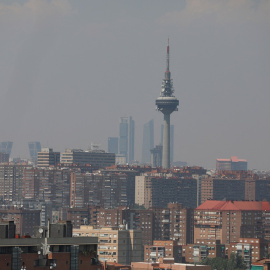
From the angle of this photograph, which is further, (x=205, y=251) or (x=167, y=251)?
(x=167, y=251)

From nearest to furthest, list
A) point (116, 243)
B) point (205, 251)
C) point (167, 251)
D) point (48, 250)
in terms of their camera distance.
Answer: point (48, 250), point (116, 243), point (205, 251), point (167, 251)

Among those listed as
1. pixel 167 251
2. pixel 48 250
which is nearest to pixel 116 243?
pixel 167 251

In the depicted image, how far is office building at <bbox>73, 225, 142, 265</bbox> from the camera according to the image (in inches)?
4793

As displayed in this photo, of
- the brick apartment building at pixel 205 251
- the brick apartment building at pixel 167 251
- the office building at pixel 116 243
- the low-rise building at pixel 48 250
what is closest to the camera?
the low-rise building at pixel 48 250

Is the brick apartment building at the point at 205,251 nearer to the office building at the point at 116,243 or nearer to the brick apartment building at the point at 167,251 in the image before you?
the brick apartment building at the point at 167,251

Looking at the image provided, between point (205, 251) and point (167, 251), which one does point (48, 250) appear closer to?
point (205, 251)

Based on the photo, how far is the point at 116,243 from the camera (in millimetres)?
123375

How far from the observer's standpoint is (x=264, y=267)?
74250 mm

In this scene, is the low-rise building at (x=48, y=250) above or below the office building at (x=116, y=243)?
below

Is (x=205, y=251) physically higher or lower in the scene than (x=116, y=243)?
higher

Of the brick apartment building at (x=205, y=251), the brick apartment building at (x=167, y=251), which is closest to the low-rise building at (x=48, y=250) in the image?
the brick apartment building at (x=205, y=251)

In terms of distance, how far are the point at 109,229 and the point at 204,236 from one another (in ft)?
242

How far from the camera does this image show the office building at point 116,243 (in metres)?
122

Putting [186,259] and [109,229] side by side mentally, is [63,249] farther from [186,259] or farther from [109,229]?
[186,259]
